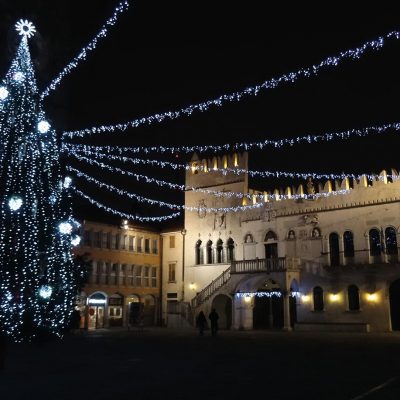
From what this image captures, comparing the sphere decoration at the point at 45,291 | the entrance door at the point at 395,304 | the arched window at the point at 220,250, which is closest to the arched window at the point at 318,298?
the entrance door at the point at 395,304

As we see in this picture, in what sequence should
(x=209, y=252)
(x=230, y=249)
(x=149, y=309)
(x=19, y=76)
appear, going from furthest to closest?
(x=149, y=309) → (x=209, y=252) → (x=230, y=249) → (x=19, y=76)

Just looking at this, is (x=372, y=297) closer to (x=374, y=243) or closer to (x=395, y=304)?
(x=395, y=304)

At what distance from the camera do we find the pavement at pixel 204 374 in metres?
9.80

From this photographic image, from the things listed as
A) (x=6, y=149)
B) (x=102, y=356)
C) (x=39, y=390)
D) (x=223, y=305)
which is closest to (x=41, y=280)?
(x=102, y=356)

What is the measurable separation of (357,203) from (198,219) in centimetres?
1489

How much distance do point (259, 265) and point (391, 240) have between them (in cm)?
903

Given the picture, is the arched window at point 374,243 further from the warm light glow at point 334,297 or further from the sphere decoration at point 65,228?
the sphere decoration at point 65,228

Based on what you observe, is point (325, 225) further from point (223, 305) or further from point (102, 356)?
point (102, 356)

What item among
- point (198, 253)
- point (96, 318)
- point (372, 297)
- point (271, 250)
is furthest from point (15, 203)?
point (198, 253)

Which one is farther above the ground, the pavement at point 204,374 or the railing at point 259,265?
the railing at point 259,265

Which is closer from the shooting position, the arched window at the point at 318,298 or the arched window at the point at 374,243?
the arched window at the point at 374,243

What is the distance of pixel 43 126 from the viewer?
792 inches

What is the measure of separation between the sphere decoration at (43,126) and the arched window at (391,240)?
2309 cm

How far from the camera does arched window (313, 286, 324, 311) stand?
3657 centimetres
